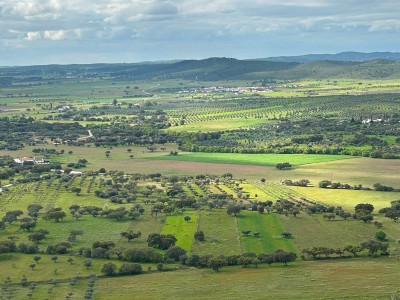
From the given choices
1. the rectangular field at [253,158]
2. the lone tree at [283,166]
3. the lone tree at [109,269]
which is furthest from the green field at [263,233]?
the rectangular field at [253,158]

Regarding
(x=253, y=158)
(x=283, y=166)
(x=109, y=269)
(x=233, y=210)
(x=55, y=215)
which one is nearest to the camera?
(x=109, y=269)

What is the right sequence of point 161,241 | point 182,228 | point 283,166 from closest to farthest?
point 161,241, point 182,228, point 283,166

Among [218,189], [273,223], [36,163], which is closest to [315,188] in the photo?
[218,189]

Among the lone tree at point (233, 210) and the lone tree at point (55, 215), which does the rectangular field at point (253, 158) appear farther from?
the lone tree at point (55, 215)

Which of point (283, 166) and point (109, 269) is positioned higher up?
point (109, 269)

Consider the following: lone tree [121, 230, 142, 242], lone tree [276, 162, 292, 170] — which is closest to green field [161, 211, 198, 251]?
lone tree [121, 230, 142, 242]

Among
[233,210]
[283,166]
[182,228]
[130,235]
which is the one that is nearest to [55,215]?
[130,235]

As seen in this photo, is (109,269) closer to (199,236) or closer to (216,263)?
(216,263)

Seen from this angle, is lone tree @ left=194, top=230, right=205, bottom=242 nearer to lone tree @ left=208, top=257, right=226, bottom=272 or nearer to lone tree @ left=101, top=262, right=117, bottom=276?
lone tree @ left=208, top=257, right=226, bottom=272
